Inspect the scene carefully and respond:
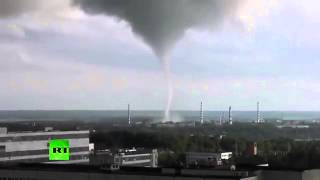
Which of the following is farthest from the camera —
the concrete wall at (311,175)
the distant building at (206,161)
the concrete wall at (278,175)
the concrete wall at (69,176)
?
the distant building at (206,161)

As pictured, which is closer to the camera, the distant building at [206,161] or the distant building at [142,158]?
the distant building at [206,161]

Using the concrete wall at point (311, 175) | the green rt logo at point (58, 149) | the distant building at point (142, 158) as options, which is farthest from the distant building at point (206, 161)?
Answer: the green rt logo at point (58, 149)

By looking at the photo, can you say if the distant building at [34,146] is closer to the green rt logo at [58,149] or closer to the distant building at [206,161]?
the distant building at [206,161]

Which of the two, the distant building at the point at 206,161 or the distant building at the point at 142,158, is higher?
the distant building at the point at 206,161

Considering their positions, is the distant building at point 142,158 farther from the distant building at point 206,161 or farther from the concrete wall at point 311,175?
the concrete wall at point 311,175

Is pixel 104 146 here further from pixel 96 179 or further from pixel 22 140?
pixel 96 179

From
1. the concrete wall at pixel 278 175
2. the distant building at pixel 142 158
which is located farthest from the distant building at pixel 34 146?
the concrete wall at pixel 278 175

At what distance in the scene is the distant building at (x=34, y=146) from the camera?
103 metres

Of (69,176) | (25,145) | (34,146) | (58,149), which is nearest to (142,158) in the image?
(34,146)

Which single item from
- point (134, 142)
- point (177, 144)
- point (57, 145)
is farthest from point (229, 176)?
point (134, 142)

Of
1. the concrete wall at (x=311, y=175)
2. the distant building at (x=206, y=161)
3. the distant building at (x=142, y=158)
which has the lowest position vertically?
the distant building at (x=142, y=158)

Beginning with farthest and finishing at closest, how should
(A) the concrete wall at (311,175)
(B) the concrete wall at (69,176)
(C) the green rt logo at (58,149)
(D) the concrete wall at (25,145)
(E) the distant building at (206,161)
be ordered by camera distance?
(D) the concrete wall at (25,145), (C) the green rt logo at (58,149), (E) the distant building at (206,161), (A) the concrete wall at (311,175), (B) the concrete wall at (69,176)

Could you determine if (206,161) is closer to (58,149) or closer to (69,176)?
(58,149)

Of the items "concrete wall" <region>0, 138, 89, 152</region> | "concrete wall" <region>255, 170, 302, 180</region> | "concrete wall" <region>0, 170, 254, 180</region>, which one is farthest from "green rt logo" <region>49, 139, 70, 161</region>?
"concrete wall" <region>0, 138, 89, 152</region>
